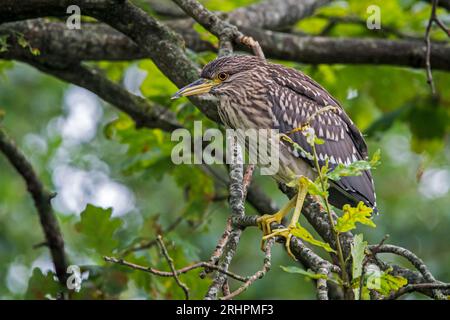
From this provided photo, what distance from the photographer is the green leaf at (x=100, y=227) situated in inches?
239

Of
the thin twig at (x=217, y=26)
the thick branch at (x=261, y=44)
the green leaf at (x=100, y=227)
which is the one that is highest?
the thick branch at (x=261, y=44)

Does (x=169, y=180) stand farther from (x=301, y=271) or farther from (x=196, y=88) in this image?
(x=301, y=271)

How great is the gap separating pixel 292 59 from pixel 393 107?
1.82 metres

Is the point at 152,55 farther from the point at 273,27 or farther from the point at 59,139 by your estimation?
the point at 59,139

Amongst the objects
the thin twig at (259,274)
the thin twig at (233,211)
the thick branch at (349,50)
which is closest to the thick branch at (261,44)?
the thick branch at (349,50)

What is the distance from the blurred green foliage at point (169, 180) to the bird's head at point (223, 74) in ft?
1.34

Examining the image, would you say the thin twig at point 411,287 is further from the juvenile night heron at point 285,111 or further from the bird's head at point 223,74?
the bird's head at point 223,74

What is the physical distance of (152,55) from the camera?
5277 millimetres

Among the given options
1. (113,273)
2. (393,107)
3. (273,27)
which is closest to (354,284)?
(113,273)

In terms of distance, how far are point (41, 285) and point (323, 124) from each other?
2.50 m

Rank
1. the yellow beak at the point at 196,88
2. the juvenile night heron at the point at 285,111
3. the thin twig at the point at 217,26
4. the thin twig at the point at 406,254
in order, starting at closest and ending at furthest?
the thin twig at the point at 406,254 → the yellow beak at the point at 196,88 → the thin twig at the point at 217,26 → the juvenile night heron at the point at 285,111

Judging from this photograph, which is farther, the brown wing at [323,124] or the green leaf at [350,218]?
the brown wing at [323,124]

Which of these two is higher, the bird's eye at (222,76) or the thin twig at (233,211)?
the bird's eye at (222,76)
